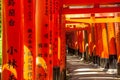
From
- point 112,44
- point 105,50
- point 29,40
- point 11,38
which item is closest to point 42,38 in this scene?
point 29,40

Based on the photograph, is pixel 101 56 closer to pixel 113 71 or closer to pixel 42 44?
pixel 113 71

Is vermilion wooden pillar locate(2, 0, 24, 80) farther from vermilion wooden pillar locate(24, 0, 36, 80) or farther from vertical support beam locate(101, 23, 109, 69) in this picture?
vertical support beam locate(101, 23, 109, 69)

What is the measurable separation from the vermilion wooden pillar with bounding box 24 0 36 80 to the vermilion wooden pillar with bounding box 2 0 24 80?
1433 mm

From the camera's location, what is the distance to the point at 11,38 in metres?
6.08

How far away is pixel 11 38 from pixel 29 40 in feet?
5.88

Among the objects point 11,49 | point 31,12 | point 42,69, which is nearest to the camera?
point 11,49

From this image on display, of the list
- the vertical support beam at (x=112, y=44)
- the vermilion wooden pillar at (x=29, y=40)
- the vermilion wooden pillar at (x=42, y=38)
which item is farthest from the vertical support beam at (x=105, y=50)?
the vermilion wooden pillar at (x=29, y=40)

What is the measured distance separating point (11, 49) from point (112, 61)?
78.7 feet

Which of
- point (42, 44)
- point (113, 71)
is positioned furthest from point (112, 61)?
point (42, 44)

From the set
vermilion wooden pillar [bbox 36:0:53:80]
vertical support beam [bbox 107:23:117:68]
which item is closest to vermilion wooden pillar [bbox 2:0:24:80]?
vermilion wooden pillar [bbox 36:0:53:80]

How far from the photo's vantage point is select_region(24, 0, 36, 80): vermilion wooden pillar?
304 inches

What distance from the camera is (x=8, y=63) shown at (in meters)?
6.18

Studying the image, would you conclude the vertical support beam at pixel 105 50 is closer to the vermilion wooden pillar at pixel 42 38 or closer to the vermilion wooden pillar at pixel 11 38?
the vermilion wooden pillar at pixel 42 38

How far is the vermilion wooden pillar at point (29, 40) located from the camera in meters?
7.73
